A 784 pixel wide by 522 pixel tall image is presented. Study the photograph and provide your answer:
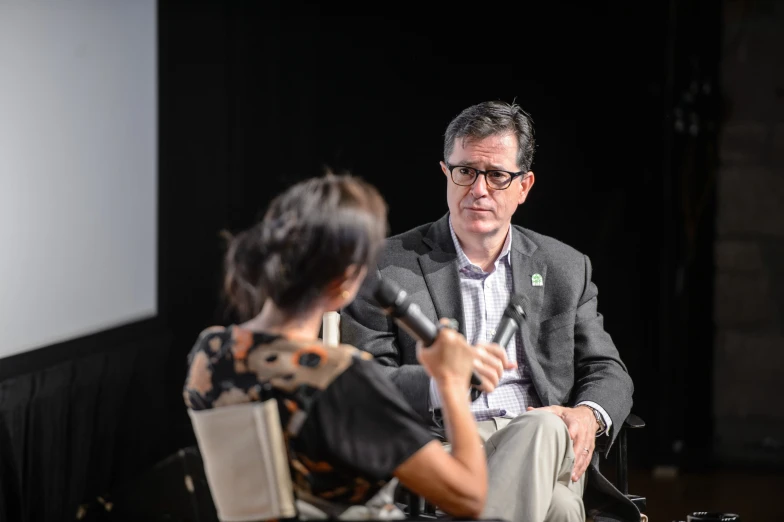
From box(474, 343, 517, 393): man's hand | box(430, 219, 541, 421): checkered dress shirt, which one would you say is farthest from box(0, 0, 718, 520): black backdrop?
box(474, 343, 517, 393): man's hand

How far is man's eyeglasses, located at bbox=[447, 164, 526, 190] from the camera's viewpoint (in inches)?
106

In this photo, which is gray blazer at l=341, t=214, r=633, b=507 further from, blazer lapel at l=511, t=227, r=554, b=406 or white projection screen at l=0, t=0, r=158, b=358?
white projection screen at l=0, t=0, r=158, b=358

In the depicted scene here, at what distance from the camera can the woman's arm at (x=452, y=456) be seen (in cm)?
159

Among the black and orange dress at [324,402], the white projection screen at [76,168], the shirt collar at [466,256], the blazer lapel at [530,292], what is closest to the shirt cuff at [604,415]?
the blazer lapel at [530,292]

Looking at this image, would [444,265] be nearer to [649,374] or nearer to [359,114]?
[359,114]

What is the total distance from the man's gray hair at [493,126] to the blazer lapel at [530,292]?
228 mm

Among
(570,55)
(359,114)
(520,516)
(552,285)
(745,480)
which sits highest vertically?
(570,55)

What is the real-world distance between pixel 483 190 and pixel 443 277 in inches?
10.5

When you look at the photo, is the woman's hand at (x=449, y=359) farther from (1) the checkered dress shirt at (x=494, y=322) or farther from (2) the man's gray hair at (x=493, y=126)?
(2) the man's gray hair at (x=493, y=126)

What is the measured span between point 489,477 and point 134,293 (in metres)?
2.41

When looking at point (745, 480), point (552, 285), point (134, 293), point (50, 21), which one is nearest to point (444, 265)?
point (552, 285)

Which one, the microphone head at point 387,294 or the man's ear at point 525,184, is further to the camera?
the man's ear at point 525,184

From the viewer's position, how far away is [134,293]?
4.16m

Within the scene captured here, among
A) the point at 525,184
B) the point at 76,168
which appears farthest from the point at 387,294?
the point at 76,168
